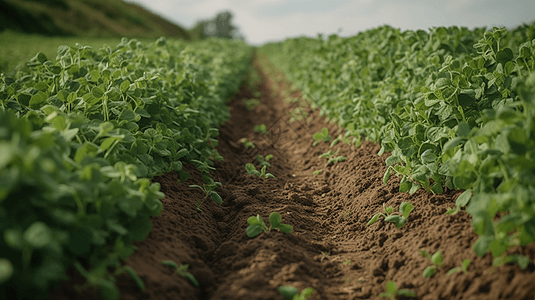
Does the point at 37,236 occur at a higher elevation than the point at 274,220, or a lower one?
higher

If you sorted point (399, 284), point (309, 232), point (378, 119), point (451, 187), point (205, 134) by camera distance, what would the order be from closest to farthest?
point (399, 284) < point (451, 187) < point (309, 232) < point (378, 119) < point (205, 134)

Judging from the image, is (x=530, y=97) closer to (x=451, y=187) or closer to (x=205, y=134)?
(x=451, y=187)

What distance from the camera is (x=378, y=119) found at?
344 centimetres

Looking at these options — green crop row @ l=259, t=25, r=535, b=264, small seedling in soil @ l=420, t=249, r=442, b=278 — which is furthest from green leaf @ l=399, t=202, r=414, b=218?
small seedling in soil @ l=420, t=249, r=442, b=278

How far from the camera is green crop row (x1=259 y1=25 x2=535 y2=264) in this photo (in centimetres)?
165

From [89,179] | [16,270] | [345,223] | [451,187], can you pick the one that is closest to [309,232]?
[345,223]

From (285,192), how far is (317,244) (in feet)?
2.74

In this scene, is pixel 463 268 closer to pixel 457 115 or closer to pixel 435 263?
pixel 435 263

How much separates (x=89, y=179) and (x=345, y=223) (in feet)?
6.37

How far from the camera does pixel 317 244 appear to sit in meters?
2.46

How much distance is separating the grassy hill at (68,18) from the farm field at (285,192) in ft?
61.9

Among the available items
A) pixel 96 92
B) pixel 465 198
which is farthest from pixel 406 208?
pixel 96 92

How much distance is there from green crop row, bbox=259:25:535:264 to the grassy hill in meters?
19.8

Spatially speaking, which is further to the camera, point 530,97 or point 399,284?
point 399,284
